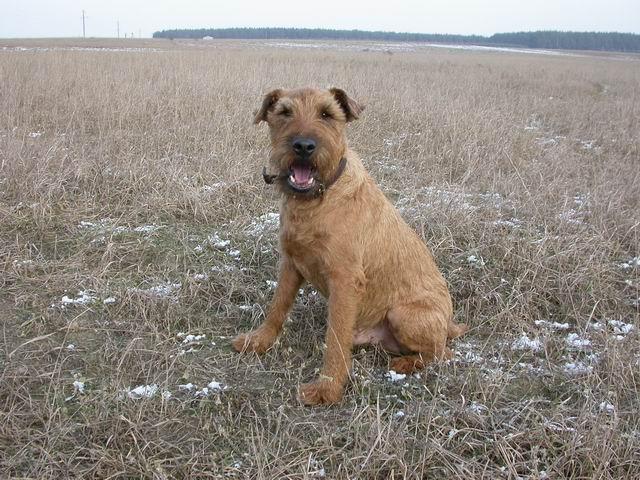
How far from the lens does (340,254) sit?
2730 mm

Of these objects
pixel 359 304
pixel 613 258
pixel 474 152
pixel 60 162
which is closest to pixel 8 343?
pixel 359 304

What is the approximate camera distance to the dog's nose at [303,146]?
2561 millimetres

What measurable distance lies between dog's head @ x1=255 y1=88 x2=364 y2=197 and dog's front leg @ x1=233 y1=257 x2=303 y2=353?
580 millimetres

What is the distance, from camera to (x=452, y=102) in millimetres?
9273

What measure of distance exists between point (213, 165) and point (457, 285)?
3.06 meters

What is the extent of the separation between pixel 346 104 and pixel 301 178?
575 mm

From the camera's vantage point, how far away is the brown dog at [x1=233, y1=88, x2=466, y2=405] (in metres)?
2.68

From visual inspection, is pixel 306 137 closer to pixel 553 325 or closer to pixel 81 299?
pixel 81 299

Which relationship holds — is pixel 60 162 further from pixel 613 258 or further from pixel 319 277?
pixel 613 258

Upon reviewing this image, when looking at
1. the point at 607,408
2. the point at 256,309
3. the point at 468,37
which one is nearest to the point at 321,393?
the point at 256,309

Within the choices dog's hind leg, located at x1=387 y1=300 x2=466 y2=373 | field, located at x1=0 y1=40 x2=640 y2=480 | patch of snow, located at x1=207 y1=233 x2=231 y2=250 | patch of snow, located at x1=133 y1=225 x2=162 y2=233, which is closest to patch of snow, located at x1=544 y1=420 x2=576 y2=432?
field, located at x1=0 y1=40 x2=640 y2=480

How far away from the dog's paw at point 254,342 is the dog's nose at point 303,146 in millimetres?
1166

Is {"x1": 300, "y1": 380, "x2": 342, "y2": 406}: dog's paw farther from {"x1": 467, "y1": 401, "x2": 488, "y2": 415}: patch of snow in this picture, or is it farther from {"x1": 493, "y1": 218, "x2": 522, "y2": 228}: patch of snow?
{"x1": 493, "y1": 218, "x2": 522, "y2": 228}: patch of snow

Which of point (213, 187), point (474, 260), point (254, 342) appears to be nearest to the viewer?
point (254, 342)
